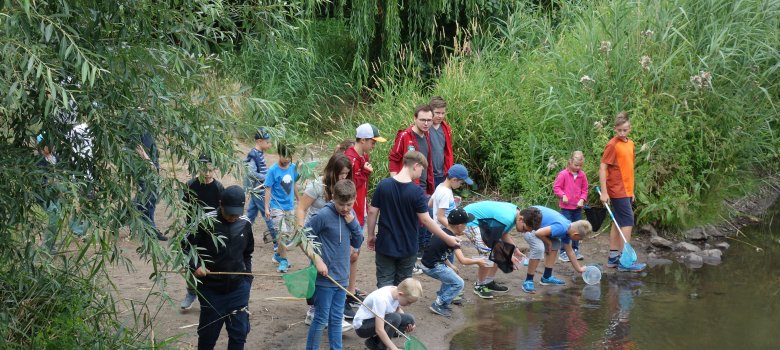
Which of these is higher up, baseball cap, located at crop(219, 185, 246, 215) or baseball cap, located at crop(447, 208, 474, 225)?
baseball cap, located at crop(219, 185, 246, 215)

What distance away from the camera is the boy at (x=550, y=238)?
8.95m

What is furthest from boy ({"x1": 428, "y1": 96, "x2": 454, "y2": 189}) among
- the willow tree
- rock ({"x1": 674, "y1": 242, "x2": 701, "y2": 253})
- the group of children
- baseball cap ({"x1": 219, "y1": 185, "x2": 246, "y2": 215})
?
the willow tree

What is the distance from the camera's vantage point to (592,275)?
9.41 metres

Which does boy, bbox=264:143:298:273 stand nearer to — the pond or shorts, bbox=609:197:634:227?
the pond

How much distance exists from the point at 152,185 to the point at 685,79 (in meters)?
8.46

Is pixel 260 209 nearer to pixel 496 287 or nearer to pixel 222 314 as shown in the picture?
pixel 496 287

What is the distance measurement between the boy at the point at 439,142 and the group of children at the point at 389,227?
13mm

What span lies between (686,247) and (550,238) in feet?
8.25

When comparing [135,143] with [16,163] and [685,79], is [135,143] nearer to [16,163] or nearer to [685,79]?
[16,163]

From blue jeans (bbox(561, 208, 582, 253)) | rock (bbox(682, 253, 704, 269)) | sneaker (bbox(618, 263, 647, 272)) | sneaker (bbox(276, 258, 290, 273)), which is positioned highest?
blue jeans (bbox(561, 208, 582, 253))

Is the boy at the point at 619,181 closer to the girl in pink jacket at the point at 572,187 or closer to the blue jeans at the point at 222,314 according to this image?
the girl in pink jacket at the point at 572,187

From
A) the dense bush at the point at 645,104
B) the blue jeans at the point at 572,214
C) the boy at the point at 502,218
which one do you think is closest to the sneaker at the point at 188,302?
the boy at the point at 502,218

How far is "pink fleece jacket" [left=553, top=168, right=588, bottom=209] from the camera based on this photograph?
985 cm

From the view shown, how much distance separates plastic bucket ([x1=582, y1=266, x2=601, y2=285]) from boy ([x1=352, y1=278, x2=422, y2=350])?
3.10 meters
